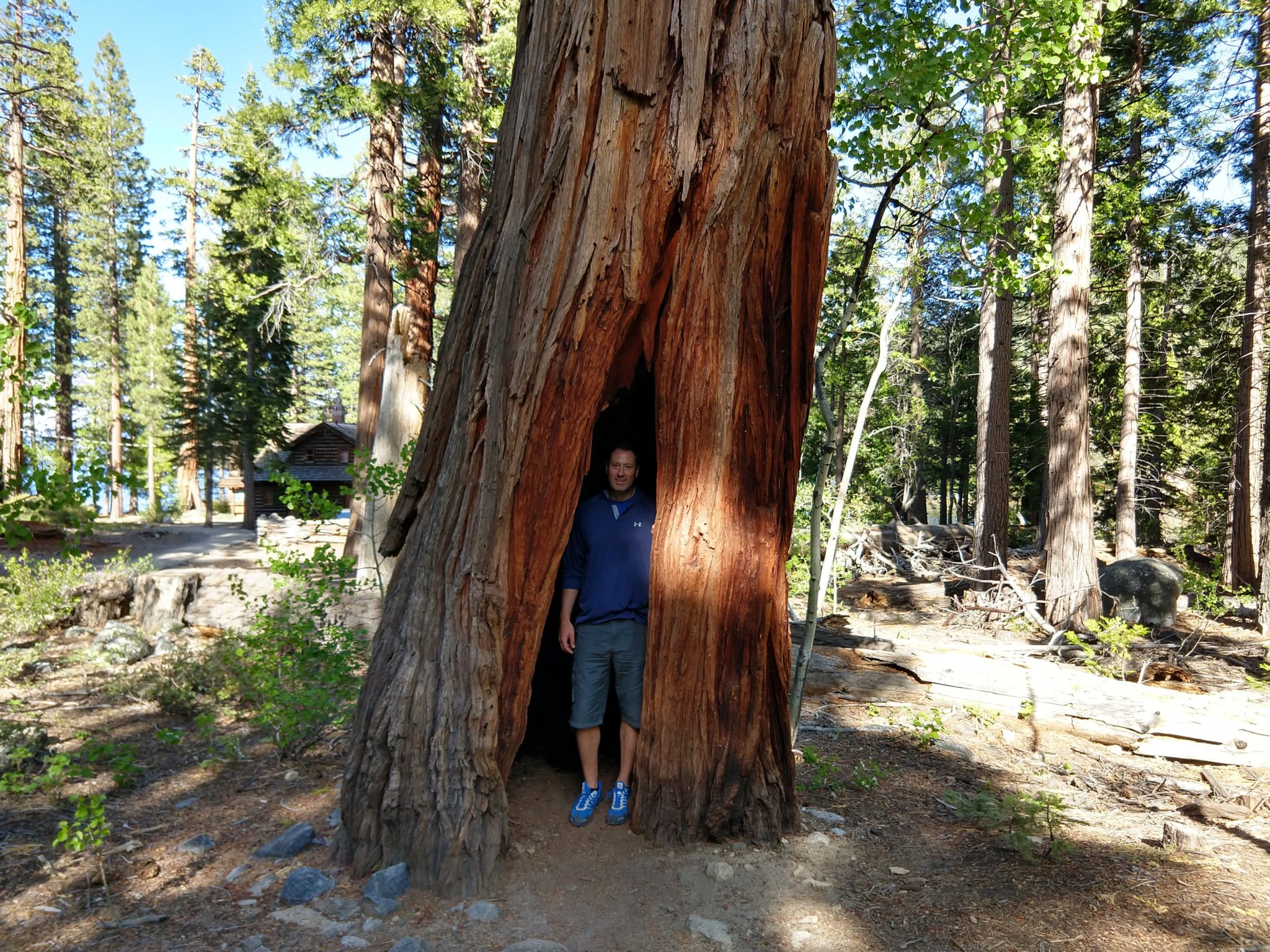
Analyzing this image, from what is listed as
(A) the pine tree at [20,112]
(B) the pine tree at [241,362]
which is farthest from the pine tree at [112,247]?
(A) the pine tree at [20,112]

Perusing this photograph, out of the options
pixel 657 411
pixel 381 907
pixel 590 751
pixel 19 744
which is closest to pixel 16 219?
pixel 19 744

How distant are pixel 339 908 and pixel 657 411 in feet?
9.35

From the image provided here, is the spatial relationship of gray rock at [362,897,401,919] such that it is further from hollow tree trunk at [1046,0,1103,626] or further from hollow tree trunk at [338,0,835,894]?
hollow tree trunk at [1046,0,1103,626]

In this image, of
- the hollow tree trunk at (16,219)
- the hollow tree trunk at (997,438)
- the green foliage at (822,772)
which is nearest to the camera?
the green foliage at (822,772)

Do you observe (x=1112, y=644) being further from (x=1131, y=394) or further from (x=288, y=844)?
(x=1131, y=394)

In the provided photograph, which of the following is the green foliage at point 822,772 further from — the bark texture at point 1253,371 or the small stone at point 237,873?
the bark texture at point 1253,371

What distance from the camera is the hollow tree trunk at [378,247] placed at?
1262 centimetres

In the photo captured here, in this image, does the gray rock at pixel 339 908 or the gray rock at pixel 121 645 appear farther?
the gray rock at pixel 121 645

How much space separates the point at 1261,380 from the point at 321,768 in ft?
61.6

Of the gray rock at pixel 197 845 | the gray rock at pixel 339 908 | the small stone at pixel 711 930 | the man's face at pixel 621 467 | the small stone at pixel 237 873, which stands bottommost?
the gray rock at pixel 197 845

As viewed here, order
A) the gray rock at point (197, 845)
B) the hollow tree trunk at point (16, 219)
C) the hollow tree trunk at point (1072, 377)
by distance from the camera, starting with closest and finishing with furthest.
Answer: the gray rock at point (197, 845), the hollow tree trunk at point (1072, 377), the hollow tree trunk at point (16, 219)

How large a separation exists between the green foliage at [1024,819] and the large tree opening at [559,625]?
7.24 ft

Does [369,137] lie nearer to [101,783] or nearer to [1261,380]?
[101,783]

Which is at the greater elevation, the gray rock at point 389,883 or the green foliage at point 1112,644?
the green foliage at point 1112,644
